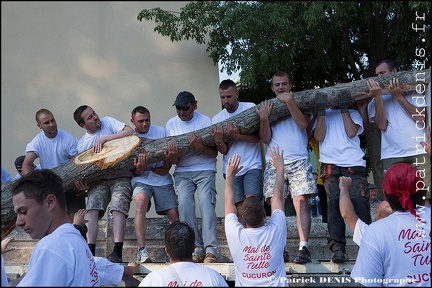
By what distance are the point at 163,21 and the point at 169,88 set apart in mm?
1088

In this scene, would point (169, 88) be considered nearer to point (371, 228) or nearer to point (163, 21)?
point (163, 21)

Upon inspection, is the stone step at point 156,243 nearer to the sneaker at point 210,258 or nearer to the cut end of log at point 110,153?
the sneaker at point 210,258

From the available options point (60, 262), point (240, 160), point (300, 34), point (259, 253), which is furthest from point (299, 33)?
point (60, 262)

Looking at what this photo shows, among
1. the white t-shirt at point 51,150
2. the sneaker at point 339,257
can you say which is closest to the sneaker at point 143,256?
the white t-shirt at point 51,150

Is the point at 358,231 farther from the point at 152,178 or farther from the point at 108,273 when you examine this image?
the point at 152,178

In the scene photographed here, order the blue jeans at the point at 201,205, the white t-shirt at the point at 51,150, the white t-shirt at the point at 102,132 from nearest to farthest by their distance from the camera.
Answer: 1. the blue jeans at the point at 201,205
2. the white t-shirt at the point at 102,132
3. the white t-shirt at the point at 51,150

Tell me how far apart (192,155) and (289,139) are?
1042 millimetres

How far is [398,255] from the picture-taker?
3834mm

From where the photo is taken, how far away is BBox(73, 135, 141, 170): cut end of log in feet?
22.2

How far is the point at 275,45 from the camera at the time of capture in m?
10.4

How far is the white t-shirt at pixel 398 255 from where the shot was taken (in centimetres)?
383

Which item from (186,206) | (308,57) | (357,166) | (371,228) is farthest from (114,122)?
(308,57)

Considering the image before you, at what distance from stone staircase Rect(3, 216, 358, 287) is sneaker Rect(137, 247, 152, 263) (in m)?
0.13

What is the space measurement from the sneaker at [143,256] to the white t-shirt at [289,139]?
1465 mm
